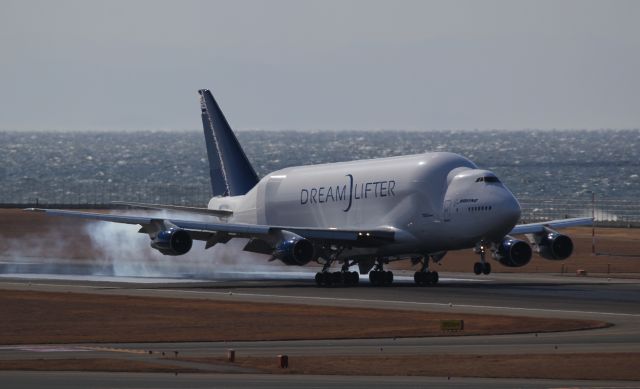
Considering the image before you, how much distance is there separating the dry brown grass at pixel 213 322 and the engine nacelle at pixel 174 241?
10.3 m

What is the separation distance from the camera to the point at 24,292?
63.9 m

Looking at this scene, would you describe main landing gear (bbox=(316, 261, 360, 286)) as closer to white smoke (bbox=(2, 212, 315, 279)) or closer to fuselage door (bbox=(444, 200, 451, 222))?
fuselage door (bbox=(444, 200, 451, 222))

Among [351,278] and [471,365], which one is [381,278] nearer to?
[351,278]

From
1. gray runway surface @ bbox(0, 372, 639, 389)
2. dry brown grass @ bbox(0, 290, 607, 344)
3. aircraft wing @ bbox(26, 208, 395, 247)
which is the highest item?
aircraft wing @ bbox(26, 208, 395, 247)

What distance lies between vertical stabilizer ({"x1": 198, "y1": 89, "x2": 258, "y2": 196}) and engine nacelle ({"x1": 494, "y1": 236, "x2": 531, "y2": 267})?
692 inches

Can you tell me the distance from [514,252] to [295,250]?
396 inches

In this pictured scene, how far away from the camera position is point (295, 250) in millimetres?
67562

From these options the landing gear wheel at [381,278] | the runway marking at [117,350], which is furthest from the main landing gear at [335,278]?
the runway marking at [117,350]

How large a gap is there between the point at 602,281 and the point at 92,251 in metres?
38.6

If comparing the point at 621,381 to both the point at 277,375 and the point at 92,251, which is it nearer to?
the point at 277,375

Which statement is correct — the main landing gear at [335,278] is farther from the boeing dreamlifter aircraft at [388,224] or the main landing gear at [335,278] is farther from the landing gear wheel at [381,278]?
the landing gear wheel at [381,278]

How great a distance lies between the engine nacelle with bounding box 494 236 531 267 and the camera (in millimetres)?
69500

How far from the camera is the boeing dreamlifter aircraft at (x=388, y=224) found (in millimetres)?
66438

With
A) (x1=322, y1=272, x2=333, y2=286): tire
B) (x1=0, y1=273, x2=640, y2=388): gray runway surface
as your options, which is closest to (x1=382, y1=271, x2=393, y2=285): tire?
(x1=0, y1=273, x2=640, y2=388): gray runway surface
